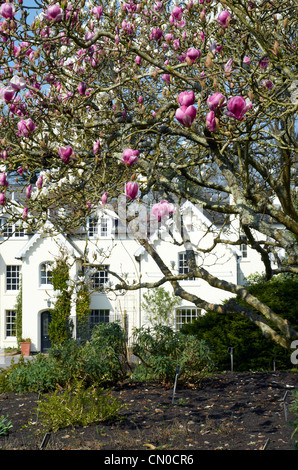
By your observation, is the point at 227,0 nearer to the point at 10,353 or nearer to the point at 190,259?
the point at 190,259

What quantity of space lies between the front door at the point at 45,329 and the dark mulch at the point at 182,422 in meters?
13.5

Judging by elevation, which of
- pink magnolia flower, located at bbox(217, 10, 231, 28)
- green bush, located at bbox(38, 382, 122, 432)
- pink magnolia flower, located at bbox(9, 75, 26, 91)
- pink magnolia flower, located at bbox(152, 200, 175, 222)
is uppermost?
pink magnolia flower, located at bbox(217, 10, 231, 28)

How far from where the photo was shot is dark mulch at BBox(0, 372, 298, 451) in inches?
191

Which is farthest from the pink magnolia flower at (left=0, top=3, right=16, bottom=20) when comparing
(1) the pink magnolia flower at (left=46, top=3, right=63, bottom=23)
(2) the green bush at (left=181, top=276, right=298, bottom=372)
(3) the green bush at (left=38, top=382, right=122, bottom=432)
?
(2) the green bush at (left=181, top=276, right=298, bottom=372)

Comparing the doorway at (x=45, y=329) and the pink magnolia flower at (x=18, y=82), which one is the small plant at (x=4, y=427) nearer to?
the pink magnolia flower at (x=18, y=82)

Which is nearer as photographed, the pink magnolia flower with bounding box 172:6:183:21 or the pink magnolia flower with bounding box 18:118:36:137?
the pink magnolia flower with bounding box 18:118:36:137

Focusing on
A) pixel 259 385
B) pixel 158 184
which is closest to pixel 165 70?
pixel 158 184

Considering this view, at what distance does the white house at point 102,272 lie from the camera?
19094 millimetres

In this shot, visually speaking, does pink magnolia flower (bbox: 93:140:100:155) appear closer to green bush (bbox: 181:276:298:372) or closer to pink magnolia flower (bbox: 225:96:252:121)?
pink magnolia flower (bbox: 225:96:252:121)

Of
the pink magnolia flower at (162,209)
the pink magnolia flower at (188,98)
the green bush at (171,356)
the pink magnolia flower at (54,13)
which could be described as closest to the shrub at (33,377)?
the green bush at (171,356)

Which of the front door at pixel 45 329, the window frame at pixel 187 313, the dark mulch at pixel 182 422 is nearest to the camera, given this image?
the dark mulch at pixel 182 422

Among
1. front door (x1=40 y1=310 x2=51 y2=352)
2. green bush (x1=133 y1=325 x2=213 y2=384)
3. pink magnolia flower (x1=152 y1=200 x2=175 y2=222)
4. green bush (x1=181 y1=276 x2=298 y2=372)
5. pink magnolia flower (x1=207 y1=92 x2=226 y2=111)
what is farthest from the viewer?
front door (x1=40 y1=310 x2=51 y2=352)
